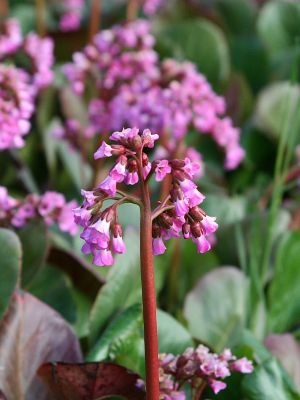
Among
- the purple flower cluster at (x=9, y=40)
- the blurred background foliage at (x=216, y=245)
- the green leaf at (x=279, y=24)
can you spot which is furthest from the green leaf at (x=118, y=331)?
the green leaf at (x=279, y=24)

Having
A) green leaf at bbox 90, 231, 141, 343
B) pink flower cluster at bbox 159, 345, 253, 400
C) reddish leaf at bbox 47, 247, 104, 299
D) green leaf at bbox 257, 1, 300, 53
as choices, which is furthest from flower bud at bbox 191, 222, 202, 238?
green leaf at bbox 257, 1, 300, 53

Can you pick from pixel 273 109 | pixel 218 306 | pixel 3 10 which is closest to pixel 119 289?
pixel 218 306

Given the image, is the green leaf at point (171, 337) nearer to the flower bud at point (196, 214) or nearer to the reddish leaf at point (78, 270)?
the reddish leaf at point (78, 270)

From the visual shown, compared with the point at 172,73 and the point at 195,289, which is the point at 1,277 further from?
the point at 172,73

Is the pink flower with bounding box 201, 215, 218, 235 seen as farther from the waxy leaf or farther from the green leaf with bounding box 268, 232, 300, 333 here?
the green leaf with bounding box 268, 232, 300, 333

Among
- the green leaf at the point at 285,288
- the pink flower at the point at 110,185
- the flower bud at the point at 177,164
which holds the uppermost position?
the green leaf at the point at 285,288
